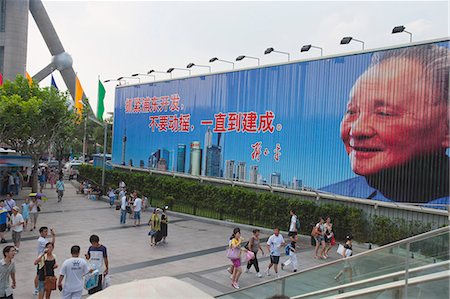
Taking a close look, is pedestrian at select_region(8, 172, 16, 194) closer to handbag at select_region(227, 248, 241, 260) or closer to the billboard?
Answer: the billboard

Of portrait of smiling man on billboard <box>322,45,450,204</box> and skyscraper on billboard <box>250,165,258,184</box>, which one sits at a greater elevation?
portrait of smiling man on billboard <box>322,45,450,204</box>

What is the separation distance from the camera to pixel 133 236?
1602 cm

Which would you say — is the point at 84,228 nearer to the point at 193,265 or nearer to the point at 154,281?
the point at 193,265

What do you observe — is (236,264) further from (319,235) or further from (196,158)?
(196,158)

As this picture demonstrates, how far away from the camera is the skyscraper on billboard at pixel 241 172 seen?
21.6 metres

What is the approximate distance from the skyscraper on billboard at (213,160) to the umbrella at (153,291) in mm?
19526

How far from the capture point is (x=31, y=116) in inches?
882

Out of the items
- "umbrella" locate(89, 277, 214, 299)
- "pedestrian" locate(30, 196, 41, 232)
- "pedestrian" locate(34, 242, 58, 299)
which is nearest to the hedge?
"pedestrian" locate(30, 196, 41, 232)

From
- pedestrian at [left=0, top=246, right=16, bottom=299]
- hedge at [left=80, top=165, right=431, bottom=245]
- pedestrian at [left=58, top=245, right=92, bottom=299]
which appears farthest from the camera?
hedge at [left=80, top=165, right=431, bottom=245]

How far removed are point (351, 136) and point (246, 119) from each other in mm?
6419

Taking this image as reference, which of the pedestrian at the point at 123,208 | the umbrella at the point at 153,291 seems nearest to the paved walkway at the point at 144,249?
the pedestrian at the point at 123,208

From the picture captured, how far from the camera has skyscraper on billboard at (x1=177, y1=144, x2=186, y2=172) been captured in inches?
1006

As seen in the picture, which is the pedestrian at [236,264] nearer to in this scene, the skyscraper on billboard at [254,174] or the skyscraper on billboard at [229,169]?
the skyscraper on billboard at [254,174]

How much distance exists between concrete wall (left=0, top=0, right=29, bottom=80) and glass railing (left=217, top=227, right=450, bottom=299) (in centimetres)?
4290
